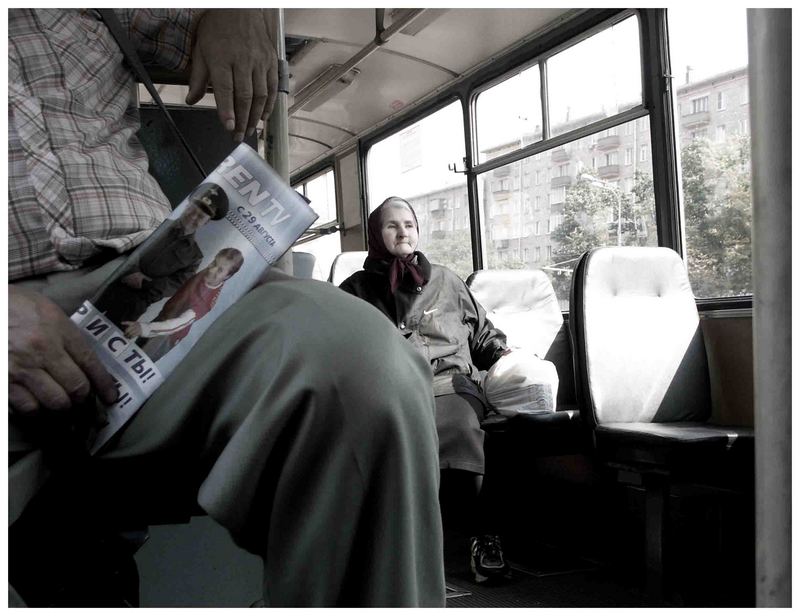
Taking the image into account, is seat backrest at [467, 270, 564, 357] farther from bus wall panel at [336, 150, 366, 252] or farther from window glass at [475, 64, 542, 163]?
bus wall panel at [336, 150, 366, 252]

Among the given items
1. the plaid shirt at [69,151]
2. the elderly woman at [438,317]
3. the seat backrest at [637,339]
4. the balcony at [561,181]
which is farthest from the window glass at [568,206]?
the plaid shirt at [69,151]

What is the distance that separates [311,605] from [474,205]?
16.1 feet

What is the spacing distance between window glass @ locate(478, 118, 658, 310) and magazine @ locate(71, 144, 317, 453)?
340 centimetres

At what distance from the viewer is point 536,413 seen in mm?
Result: 3439

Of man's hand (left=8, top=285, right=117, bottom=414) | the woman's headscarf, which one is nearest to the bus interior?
man's hand (left=8, top=285, right=117, bottom=414)

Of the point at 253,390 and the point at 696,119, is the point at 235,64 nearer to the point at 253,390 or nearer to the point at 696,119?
the point at 253,390

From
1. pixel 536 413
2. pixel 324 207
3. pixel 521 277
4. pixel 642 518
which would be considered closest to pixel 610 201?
pixel 521 277

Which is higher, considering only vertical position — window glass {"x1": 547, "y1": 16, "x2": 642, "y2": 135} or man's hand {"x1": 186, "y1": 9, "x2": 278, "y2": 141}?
window glass {"x1": 547, "y1": 16, "x2": 642, "y2": 135}

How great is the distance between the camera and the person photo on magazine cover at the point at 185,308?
702 millimetres

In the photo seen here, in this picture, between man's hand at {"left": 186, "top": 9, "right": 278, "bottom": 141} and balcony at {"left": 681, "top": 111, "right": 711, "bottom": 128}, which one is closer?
man's hand at {"left": 186, "top": 9, "right": 278, "bottom": 141}

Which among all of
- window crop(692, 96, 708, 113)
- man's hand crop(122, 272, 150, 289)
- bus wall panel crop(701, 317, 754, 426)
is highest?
window crop(692, 96, 708, 113)

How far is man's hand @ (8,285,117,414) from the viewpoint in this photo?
0.66m

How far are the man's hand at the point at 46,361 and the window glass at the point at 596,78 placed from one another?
12.1ft

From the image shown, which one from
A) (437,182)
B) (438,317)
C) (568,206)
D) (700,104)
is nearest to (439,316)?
(438,317)
